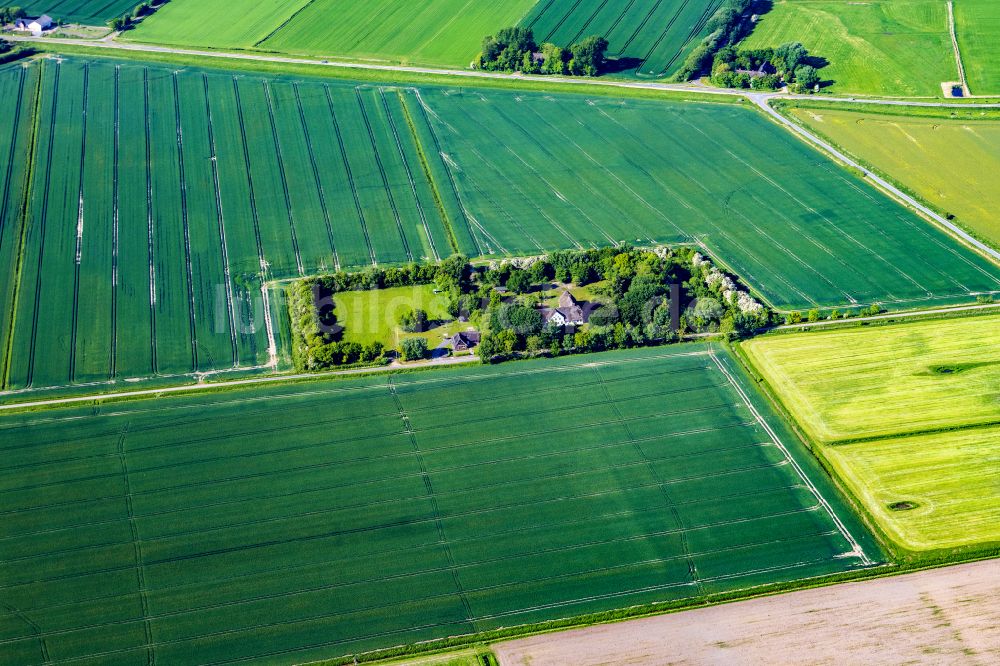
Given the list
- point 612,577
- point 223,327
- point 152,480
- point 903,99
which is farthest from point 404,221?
point 903,99

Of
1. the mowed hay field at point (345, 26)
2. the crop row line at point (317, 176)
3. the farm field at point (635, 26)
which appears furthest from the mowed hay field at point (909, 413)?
the mowed hay field at point (345, 26)

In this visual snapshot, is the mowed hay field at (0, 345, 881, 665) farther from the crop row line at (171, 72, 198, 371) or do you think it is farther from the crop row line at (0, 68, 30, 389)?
the crop row line at (0, 68, 30, 389)

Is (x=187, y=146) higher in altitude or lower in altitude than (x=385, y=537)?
higher

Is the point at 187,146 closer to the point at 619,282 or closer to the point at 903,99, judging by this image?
the point at 619,282

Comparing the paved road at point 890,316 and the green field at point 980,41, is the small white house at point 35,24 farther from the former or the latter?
the green field at point 980,41

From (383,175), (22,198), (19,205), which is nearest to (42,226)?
(19,205)

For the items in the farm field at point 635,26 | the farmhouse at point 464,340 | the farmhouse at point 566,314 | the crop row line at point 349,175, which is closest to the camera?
the farmhouse at point 464,340
